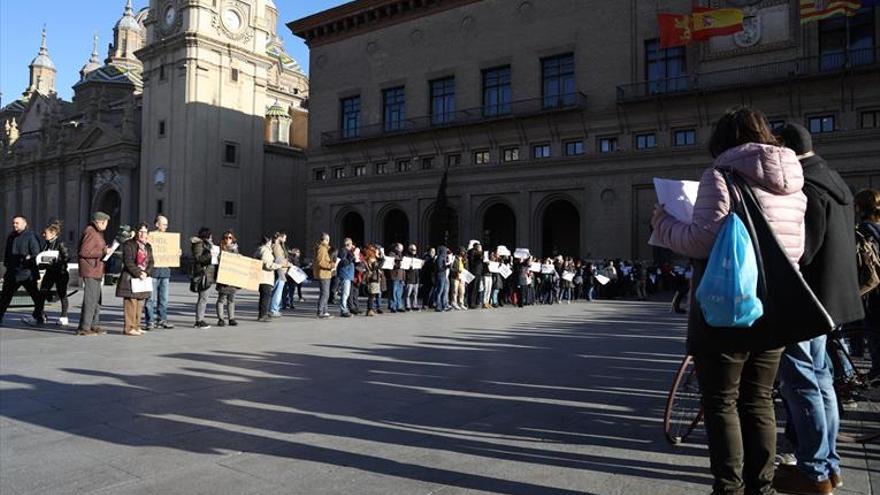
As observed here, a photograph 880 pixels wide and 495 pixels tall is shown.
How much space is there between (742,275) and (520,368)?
541cm

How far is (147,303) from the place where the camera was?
464 inches

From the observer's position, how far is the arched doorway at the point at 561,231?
40.4 metres

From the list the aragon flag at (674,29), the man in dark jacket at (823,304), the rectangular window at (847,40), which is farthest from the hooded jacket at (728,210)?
the aragon flag at (674,29)

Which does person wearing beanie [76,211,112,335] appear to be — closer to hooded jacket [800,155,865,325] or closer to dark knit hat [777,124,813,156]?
dark knit hat [777,124,813,156]

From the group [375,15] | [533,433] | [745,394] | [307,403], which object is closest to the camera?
[745,394]

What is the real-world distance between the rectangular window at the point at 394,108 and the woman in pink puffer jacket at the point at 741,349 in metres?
42.2

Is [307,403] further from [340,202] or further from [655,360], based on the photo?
[340,202]

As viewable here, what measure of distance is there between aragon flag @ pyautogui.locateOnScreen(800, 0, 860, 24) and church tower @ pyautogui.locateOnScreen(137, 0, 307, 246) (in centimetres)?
4084

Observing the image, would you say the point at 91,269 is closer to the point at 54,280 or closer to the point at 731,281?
the point at 54,280

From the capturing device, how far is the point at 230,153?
170 feet

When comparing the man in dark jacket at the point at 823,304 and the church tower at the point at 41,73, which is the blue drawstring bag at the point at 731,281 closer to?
the man in dark jacket at the point at 823,304

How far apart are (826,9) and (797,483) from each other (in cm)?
3147

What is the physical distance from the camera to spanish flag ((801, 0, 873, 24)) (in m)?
27.6

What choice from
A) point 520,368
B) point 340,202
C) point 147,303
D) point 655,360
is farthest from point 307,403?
point 340,202
